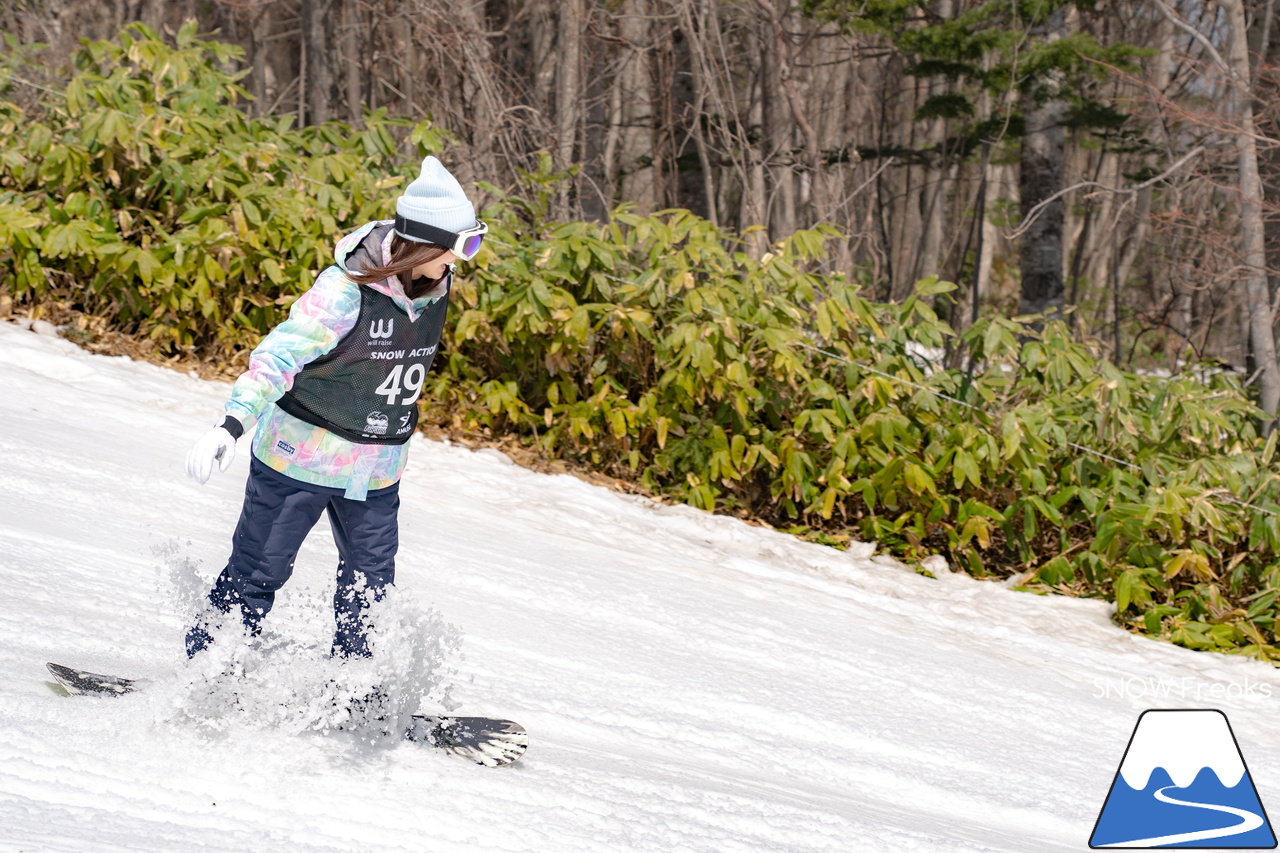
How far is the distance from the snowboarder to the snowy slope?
0.17m

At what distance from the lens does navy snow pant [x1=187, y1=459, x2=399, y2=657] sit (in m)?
2.57

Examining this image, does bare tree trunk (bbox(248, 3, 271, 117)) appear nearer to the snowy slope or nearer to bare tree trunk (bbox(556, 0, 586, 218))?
bare tree trunk (bbox(556, 0, 586, 218))

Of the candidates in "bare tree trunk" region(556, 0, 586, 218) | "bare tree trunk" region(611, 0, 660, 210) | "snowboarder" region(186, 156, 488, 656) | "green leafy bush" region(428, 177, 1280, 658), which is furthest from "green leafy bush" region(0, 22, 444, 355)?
"bare tree trunk" region(611, 0, 660, 210)

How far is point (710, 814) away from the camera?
2.59 meters

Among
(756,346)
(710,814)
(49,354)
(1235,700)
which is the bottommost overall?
(1235,700)

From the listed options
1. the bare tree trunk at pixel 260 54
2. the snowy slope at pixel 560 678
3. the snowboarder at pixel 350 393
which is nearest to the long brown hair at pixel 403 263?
the snowboarder at pixel 350 393

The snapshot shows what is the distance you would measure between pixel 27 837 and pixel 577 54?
9.70m

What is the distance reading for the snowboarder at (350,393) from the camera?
250 centimetres

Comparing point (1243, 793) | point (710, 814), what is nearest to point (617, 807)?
point (710, 814)

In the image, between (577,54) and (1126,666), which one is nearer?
(1126,666)

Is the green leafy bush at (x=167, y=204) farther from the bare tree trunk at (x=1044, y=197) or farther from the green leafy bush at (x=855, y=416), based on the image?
the bare tree trunk at (x=1044, y=197)

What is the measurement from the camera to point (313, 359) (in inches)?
97.4

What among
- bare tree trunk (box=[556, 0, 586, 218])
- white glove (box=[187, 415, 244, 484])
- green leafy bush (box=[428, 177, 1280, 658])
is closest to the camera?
white glove (box=[187, 415, 244, 484])

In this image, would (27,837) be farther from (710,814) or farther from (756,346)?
(756,346)
